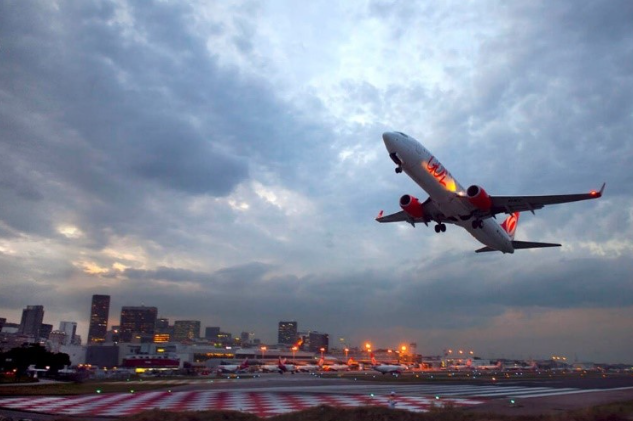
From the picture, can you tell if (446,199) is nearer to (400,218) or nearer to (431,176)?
(431,176)

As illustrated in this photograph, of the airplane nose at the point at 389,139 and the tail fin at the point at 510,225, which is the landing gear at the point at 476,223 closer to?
the airplane nose at the point at 389,139

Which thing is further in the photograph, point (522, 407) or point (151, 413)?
point (522, 407)

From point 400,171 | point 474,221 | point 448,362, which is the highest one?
point 400,171

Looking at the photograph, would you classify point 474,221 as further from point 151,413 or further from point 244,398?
point 151,413

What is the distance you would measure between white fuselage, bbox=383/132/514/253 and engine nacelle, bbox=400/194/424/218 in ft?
6.87

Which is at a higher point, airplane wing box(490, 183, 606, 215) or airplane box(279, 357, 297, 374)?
airplane wing box(490, 183, 606, 215)

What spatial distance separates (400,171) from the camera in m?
40.0

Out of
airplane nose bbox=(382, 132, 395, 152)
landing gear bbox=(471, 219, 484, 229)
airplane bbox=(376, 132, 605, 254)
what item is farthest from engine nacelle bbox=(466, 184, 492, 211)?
airplane nose bbox=(382, 132, 395, 152)

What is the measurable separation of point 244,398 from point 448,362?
160m

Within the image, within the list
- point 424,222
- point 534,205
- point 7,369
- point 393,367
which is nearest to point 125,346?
point 7,369

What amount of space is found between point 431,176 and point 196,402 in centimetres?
2585

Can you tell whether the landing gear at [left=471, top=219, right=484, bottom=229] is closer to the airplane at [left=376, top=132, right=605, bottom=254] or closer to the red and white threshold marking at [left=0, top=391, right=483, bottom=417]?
the airplane at [left=376, top=132, right=605, bottom=254]

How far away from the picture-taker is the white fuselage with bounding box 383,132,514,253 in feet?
125

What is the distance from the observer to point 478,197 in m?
40.1
